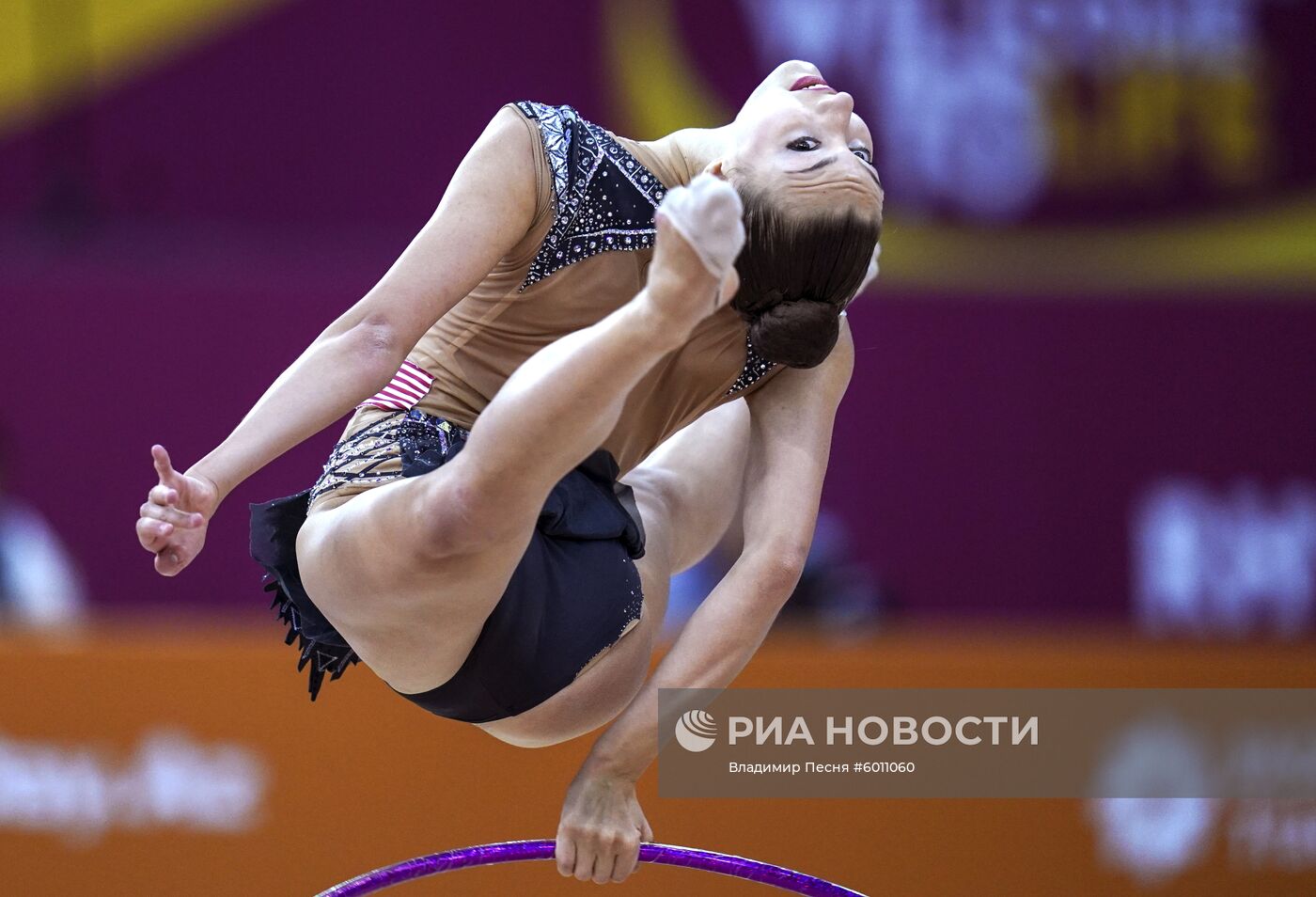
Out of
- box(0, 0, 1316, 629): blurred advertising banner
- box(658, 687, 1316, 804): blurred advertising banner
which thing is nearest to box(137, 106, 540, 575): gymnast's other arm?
box(658, 687, 1316, 804): blurred advertising banner

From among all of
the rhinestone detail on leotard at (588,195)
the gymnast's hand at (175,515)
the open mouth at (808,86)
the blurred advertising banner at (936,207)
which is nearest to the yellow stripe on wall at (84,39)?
the blurred advertising banner at (936,207)

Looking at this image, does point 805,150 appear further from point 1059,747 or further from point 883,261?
point 883,261

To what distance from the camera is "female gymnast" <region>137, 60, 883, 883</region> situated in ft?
6.44

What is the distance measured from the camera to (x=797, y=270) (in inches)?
81.1

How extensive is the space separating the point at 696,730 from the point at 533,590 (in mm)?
293

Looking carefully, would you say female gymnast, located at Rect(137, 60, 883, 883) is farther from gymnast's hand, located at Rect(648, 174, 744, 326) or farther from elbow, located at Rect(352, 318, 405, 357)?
gymnast's hand, located at Rect(648, 174, 744, 326)

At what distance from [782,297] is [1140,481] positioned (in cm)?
400

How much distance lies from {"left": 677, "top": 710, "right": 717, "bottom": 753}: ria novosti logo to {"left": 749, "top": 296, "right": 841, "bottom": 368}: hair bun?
19.1 inches

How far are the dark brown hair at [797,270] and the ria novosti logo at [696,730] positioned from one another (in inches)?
19.1

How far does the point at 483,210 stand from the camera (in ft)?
6.87

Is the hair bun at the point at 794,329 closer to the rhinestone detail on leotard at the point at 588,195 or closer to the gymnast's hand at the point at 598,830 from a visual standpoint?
the rhinestone detail on leotard at the point at 588,195

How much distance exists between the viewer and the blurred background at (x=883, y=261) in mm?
5301

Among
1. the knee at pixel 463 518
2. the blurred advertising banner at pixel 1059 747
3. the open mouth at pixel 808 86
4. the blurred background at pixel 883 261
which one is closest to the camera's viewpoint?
Answer: the knee at pixel 463 518

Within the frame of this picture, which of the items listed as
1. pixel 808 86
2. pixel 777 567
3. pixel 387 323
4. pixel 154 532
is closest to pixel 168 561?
pixel 154 532
